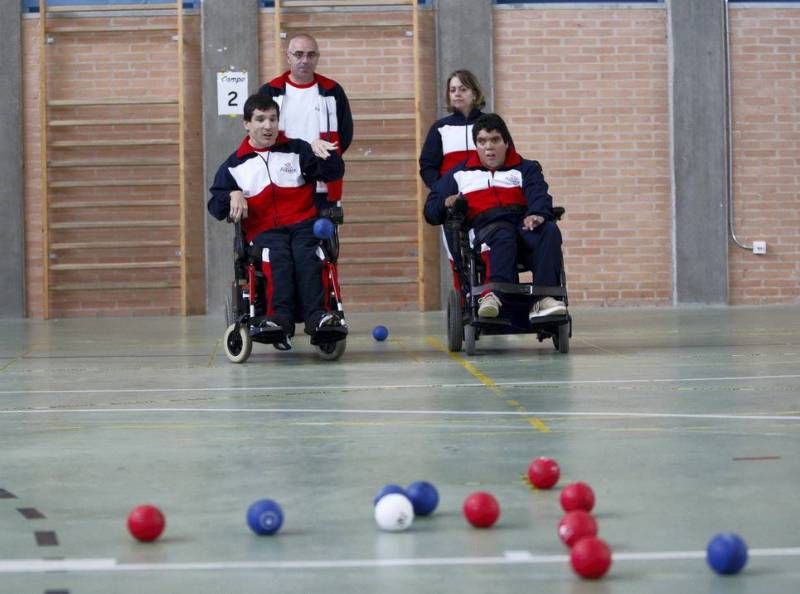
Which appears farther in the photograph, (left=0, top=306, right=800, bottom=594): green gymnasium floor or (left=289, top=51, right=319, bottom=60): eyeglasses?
(left=289, top=51, right=319, bottom=60): eyeglasses

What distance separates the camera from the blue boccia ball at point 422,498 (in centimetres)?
244

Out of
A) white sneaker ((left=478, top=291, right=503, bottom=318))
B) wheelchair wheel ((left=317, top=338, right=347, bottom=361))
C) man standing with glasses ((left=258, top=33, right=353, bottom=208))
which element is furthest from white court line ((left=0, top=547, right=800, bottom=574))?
man standing with glasses ((left=258, top=33, right=353, bottom=208))

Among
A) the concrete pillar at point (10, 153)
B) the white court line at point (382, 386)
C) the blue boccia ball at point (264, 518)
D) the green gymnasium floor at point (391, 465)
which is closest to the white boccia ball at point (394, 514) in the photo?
the green gymnasium floor at point (391, 465)

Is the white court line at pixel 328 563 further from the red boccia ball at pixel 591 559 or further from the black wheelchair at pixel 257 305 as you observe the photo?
the black wheelchair at pixel 257 305

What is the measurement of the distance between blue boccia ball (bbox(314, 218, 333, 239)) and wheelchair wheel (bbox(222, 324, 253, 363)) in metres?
0.51

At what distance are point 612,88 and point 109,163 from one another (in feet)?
13.1

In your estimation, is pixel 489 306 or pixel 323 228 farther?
pixel 323 228

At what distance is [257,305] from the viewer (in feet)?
20.0

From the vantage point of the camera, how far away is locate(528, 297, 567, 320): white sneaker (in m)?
5.93

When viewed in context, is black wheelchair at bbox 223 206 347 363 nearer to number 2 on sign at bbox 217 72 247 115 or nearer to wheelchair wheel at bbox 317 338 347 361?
wheelchair wheel at bbox 317 338 347 361

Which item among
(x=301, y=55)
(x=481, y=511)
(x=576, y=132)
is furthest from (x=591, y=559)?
(x=576, y=132)

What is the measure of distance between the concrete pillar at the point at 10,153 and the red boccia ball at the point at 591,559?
9.74 meters

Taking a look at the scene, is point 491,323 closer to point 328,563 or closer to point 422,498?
point 422,498

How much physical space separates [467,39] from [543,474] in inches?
346
